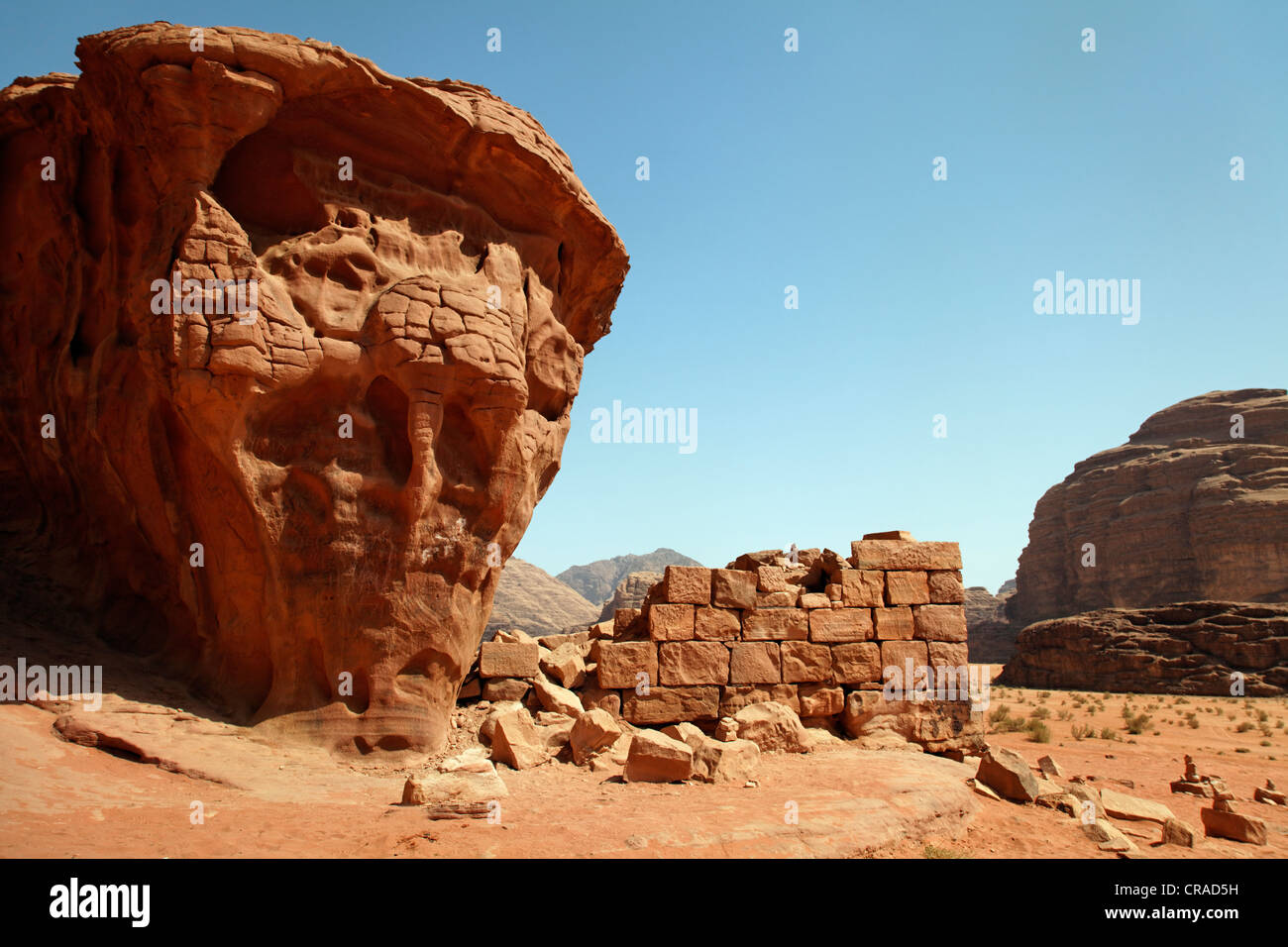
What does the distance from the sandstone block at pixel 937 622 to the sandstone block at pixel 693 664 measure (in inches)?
90.9

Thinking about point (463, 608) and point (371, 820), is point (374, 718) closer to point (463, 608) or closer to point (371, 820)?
point (463, 608)

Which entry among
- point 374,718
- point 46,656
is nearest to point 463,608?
point 374,718

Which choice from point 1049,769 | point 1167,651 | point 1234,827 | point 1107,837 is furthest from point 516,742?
point 1167,651

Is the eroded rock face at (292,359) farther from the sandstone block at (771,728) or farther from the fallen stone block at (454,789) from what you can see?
the sandstone block at (771,728)

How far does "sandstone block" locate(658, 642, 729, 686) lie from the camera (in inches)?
328

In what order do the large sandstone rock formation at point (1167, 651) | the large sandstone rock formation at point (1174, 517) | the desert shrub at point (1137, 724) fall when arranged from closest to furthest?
the desert shrub at point (1137, 724)
the large sandstone rock formation at point (1167, 651)
the large sandstone rock formation at point (1174, 517)

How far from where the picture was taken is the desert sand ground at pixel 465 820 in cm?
467

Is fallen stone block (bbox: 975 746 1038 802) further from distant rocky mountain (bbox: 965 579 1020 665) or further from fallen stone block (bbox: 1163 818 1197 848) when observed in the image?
distant rocky mountain (bbox: 965 579 1020 665)

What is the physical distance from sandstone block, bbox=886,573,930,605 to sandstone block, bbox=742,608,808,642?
42.8 inches

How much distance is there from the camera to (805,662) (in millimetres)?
8695

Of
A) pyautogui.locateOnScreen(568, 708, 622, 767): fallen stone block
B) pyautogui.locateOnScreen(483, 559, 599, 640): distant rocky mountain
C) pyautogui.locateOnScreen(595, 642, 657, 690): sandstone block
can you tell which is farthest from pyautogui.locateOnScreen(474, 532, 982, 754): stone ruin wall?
pyautogui.locateOnScreen(483, 559, 599, 640): distant rocky mountain

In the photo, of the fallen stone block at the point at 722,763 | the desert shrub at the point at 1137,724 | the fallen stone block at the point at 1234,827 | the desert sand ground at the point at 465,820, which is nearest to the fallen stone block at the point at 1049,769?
the desert sand ground at the point at 465,820

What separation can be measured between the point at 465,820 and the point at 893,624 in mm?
5518
